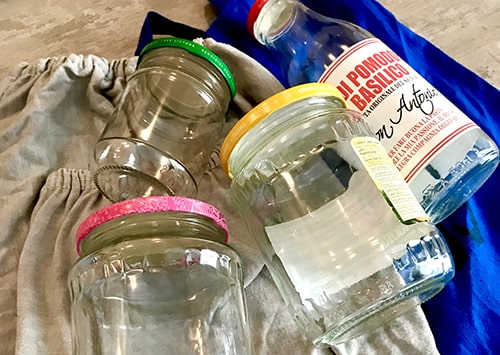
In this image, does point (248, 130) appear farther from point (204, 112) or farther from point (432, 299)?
point (432, 299)

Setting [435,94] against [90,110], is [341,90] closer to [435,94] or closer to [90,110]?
[435,94]

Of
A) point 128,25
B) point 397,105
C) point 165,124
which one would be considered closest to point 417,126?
point 397,105

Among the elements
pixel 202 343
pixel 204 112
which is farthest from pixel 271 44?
pixel 202 343

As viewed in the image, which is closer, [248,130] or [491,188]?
[248,130]

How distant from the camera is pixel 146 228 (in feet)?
1.82

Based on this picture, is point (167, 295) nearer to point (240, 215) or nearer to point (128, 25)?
point (240, 215)

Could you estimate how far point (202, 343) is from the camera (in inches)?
23.4

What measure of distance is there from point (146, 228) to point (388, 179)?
206 mm

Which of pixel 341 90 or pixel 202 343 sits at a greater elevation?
pixel 341 90

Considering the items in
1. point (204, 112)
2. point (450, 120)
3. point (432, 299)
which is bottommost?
point (432, 299)

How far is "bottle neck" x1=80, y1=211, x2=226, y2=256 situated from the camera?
551mm

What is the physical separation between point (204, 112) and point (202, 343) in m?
0.24

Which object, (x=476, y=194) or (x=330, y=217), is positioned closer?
(x=330, y=217)

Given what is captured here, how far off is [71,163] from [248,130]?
0.23 meters
